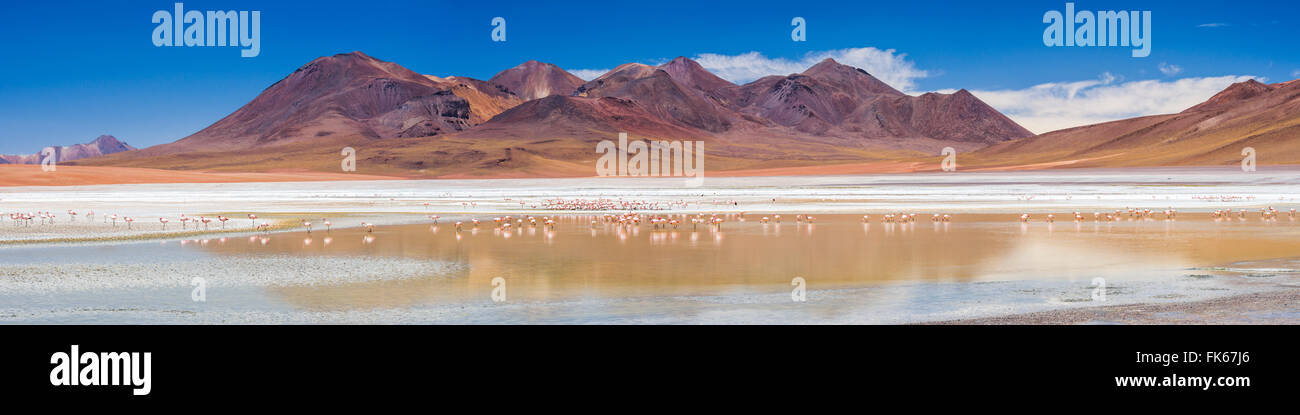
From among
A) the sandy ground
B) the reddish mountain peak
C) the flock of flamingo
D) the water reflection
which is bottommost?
the sandy ground

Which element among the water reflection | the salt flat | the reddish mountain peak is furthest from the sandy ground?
the reddish mountain peak

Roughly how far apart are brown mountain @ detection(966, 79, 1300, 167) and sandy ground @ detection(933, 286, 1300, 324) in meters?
90.7

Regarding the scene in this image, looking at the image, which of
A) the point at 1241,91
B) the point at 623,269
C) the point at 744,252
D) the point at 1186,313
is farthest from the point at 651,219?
the point at 1241,91

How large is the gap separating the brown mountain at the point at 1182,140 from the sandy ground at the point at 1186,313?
90.7 metres

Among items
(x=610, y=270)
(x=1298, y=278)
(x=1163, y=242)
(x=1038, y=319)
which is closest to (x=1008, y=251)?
(x=1163, y=242)

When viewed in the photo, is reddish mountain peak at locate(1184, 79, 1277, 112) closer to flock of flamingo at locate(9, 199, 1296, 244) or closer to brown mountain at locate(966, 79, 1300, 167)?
brown mountain at locate(966, 79, 1300, 167)

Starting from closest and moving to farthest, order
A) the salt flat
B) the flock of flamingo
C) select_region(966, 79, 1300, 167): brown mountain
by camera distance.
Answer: the salt flat, the flock of flamingo, select_region(966, 79, 1300, 167): brown mountain

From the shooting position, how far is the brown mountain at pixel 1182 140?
317ft

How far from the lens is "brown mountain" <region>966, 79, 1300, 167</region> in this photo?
9656cm

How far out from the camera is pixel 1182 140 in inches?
4705

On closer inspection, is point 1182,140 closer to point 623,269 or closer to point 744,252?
point 744,252

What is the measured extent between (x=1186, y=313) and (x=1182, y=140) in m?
124
